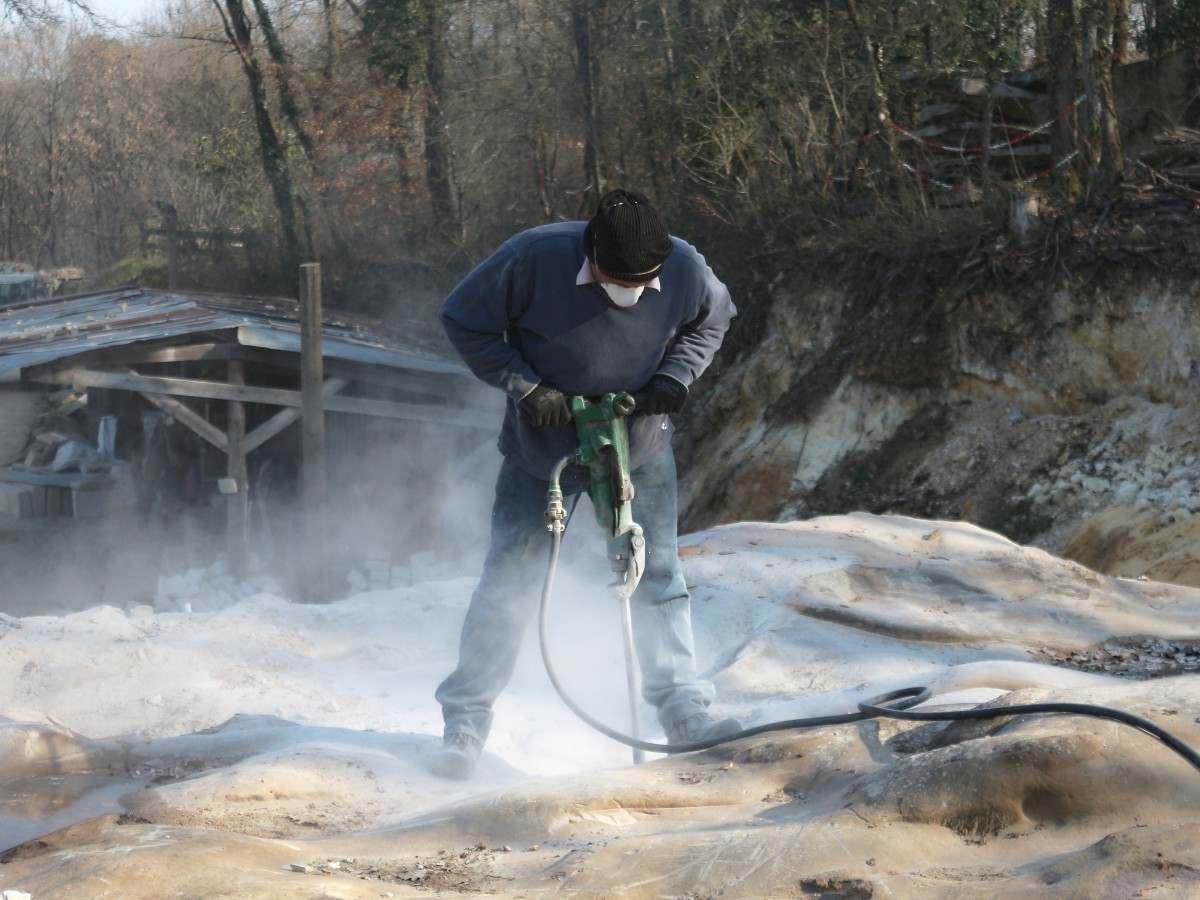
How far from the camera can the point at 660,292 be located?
3.66 metres

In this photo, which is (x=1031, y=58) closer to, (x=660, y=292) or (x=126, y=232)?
(x=660, y=292)

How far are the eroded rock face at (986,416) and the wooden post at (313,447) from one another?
12.3ft

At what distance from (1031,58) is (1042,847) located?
36.5 ft

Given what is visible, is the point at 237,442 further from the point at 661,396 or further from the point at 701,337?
the point at 661,396

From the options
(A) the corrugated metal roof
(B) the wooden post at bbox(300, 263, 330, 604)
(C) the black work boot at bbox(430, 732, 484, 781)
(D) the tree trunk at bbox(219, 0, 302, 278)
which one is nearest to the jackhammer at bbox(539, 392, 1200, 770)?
(C) the black work boot at bbox(430, 732, 484, 781)

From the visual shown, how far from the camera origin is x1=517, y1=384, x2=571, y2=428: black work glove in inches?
138

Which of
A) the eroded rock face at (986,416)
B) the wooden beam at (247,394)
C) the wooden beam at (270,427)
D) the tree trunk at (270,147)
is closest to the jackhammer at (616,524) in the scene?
the eroded rock face at (986,416)

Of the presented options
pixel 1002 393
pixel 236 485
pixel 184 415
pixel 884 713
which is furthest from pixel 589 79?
pixel 884 713

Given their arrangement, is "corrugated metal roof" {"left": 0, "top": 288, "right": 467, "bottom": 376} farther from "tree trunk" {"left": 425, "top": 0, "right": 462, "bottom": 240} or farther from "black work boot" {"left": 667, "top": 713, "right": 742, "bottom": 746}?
"black work boot" {"left": 667, "top": 713, "right": 742, "bottom": 746}

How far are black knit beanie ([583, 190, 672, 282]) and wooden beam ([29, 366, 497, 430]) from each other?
11.4 metres

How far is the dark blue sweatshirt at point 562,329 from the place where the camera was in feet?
11.8

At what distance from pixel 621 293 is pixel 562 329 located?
0.20 m

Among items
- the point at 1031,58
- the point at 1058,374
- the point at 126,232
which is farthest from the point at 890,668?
the point at 126,232

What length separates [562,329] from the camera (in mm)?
3602
